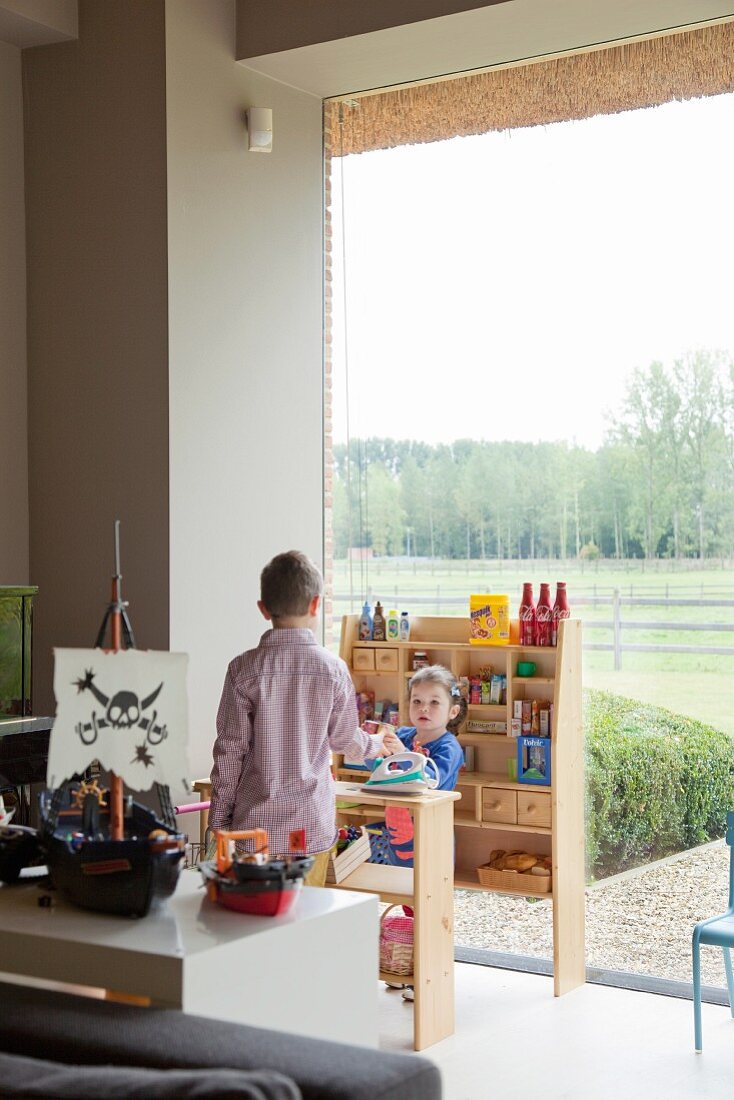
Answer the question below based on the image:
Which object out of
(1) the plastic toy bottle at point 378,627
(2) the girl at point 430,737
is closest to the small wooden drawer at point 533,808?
(2) the girl at point 430,737

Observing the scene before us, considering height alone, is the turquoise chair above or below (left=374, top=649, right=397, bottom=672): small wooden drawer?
below

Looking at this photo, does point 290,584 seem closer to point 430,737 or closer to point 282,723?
point 282,723

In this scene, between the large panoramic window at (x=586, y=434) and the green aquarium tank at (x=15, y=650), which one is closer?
the green aquarium tank at (x=15, y=650)

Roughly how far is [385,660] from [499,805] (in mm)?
747

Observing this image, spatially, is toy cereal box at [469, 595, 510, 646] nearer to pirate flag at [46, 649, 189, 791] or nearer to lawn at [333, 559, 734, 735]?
lawn at [333, 559, 734, 735]

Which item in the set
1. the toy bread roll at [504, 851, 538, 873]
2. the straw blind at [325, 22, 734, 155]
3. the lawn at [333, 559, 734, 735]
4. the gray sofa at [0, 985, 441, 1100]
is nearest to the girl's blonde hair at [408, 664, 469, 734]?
the lawn at [333, 559, 734, 735]

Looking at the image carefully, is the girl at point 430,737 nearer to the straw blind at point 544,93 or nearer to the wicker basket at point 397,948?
the wicker basket at point 397,948

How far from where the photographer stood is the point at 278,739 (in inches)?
136

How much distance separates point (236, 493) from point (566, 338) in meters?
1.40

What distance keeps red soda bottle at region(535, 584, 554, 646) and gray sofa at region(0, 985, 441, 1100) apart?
3047mm

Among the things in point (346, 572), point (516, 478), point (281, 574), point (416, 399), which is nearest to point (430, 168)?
point (416, 399)

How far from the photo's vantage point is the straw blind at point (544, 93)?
4520 millimetres

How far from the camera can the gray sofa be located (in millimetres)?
1353

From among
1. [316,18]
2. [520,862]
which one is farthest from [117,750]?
[316,18]
